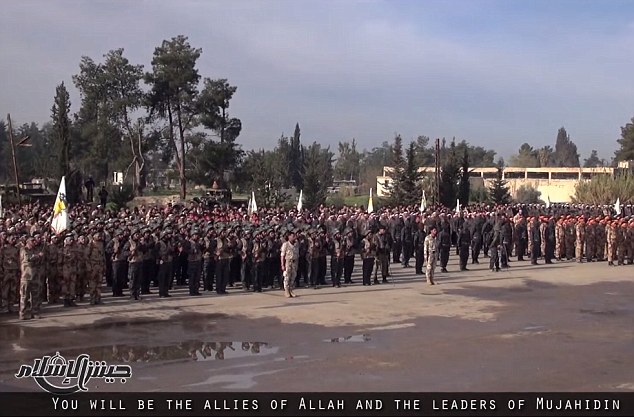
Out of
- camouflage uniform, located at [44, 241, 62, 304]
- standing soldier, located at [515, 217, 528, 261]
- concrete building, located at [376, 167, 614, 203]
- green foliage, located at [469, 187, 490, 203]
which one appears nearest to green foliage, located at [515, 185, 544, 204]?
concrete building, located at [376, 167, 614, 203]

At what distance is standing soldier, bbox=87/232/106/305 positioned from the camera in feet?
48.5

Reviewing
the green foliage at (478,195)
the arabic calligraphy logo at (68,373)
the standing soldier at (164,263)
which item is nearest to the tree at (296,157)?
the green foliage at (478,195)

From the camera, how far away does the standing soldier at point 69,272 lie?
47.3ft

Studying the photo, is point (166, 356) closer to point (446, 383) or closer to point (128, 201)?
point (446, 383)

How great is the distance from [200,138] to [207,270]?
26213mm

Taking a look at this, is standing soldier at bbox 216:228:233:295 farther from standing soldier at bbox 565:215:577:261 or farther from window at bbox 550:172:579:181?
window at bbox 550:172:579:181

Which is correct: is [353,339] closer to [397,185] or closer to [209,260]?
[209,260]

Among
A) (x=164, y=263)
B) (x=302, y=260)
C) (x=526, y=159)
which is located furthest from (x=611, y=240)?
(x=526, y=159)

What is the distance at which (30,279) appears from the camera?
519 inches

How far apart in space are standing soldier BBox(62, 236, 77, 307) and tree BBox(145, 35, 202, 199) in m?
27.1

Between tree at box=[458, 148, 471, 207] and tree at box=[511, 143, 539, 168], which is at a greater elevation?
tree at box=[511, 143, 539, 168]

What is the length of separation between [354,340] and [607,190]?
3935 centimetres

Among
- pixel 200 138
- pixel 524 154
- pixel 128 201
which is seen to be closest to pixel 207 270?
pixel 128 201

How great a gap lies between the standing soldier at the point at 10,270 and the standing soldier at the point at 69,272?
867 mm
